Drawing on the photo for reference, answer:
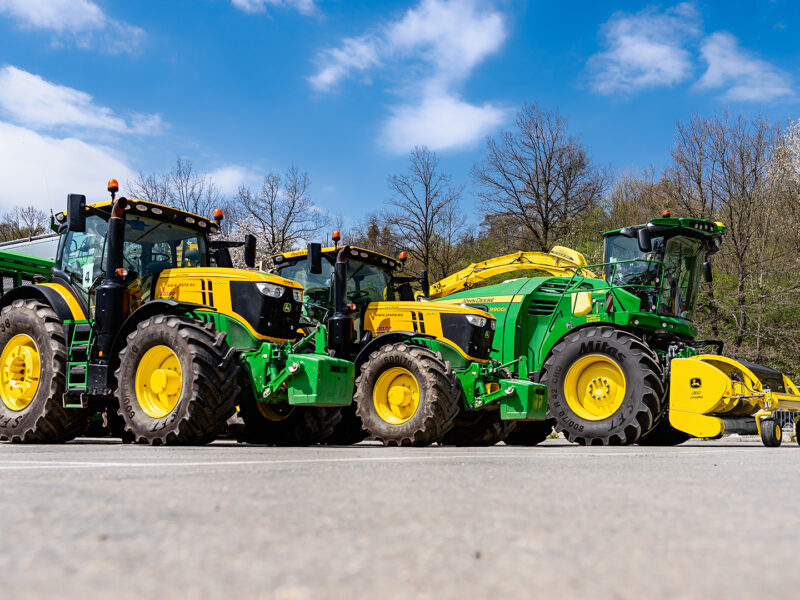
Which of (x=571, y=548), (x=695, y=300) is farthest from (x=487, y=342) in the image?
(x=571, y=548)

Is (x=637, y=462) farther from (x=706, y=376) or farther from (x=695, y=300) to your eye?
(x=695, y=300)

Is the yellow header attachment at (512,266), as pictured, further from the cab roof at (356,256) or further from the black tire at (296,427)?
the black tire at (296,427)

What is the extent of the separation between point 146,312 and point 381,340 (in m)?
3.01

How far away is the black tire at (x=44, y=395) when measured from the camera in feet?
29.0

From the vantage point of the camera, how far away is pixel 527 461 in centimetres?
614

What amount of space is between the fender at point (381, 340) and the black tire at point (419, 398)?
0.99 ft

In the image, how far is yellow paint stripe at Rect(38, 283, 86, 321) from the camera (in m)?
9.01

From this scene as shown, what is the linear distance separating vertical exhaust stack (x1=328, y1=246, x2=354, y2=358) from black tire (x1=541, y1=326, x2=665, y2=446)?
2.83 metres

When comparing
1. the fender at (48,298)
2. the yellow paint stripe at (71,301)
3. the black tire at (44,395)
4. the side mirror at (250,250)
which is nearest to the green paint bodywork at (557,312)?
the side mirror at (250,250)

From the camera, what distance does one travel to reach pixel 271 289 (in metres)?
8.72

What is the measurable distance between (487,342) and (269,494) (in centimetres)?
710

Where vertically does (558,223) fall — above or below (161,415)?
above

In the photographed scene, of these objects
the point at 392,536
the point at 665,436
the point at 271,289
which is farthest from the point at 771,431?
the point at 392,536

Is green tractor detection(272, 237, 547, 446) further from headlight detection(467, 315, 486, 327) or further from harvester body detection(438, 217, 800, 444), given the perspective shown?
harvester body detection(438, 217, 800, 444)
